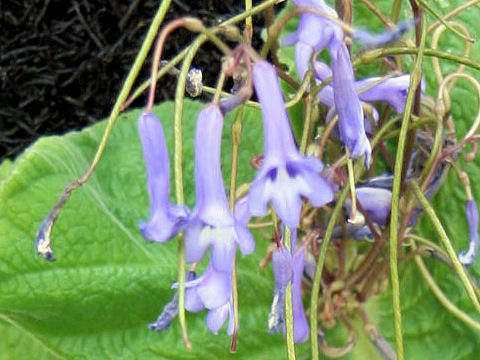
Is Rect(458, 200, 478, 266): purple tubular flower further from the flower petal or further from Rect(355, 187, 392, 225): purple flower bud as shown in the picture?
the flower petal

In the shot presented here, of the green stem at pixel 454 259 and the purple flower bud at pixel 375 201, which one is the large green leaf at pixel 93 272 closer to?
the purple flower bud at pixel 375 201

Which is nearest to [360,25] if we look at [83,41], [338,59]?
[338,59]

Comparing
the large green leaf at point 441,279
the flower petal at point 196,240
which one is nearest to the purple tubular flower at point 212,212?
the flower petal at point 196,240

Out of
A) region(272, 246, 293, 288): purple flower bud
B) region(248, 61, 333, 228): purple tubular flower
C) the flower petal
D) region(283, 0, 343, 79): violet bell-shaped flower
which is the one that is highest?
region(283, 0, 343, 79): violet bell-shaped flower

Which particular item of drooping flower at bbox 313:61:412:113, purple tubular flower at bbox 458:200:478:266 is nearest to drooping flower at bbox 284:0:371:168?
drooping flower at bbox 313:61:412:113

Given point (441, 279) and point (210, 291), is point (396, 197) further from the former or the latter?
point (441, 279)

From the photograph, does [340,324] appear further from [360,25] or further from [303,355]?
[360,25]
